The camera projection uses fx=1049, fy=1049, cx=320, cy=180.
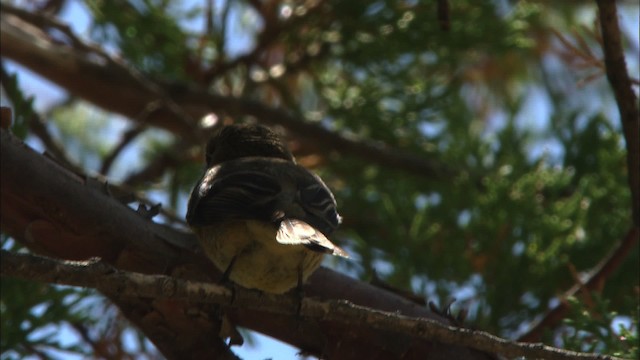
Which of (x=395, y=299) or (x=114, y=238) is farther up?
(x=114, y=238)

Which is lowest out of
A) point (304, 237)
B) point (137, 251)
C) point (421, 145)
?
point (421, 145)

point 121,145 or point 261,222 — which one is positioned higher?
point 261,222

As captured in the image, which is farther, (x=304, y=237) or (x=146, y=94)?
(x=146, y=94)

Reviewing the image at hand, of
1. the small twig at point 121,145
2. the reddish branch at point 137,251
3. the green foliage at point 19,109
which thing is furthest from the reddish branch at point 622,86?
the small twig at point 121,145

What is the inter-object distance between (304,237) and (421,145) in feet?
10.3

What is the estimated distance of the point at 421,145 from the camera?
594cm

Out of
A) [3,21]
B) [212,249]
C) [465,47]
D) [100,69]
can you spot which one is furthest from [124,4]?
[212,249]

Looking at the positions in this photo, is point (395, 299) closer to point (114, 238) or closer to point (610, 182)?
point (114, 238)

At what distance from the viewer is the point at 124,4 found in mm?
5551

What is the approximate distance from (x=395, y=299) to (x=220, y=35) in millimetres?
2643

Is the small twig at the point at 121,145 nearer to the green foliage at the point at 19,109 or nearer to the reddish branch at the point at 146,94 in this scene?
the reddish branch at the point at 146,94

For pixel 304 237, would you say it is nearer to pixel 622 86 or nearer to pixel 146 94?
pixel 622 86

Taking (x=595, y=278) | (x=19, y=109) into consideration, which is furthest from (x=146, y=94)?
(x=595, y=278)

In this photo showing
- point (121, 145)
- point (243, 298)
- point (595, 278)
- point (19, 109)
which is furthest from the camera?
point (121, 145)
